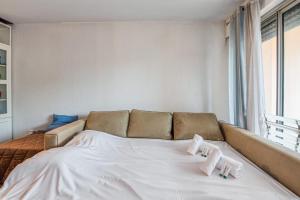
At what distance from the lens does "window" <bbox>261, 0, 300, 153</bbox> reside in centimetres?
209

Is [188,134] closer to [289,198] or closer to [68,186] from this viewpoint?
[289,198]

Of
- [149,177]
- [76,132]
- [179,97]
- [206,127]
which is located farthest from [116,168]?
[179,97]

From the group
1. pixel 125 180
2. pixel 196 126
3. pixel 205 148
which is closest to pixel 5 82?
pixel 125 180

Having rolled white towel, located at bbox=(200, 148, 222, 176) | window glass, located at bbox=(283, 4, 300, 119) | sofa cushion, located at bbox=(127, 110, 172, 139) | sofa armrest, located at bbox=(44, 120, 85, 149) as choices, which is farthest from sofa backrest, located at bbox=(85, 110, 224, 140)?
rolled white towel, located at bbox=(200, 148, 222, 176)

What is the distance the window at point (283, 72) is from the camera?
2.09 metres

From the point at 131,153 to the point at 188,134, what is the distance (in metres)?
0.91

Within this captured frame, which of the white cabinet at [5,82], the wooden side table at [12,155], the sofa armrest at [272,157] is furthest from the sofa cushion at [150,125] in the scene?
the white cabinet at [5,82]

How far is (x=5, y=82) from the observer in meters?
3.24

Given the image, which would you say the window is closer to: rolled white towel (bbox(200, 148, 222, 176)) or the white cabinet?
rolled white towel (bbox(200, 148, 222, 176))

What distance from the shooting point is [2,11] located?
2812 millimetres

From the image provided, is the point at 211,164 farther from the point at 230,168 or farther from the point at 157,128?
the point at 157,128

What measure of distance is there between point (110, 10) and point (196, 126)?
1974 millimetres

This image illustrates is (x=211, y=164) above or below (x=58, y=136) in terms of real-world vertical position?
below

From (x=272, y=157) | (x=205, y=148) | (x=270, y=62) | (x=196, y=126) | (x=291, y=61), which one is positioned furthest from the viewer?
(x=196, y=126)
